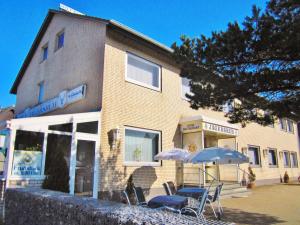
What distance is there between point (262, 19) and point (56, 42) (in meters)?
12.6

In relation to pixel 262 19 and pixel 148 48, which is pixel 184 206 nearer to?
pixel 262 19

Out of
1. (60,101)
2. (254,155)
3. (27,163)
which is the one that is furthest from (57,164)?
(254,155)

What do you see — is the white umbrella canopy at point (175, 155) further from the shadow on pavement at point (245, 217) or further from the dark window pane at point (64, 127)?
the dark window pane at point (64, 127)

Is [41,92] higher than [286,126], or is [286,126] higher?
[41,92]

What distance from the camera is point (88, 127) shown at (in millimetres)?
10867

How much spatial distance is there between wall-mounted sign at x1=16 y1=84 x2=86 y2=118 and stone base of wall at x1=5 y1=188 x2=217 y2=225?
624 cm

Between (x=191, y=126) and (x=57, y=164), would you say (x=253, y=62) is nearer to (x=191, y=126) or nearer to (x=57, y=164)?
(x=57, y=164)

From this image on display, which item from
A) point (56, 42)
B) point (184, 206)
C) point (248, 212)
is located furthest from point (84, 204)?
point (56, 42)

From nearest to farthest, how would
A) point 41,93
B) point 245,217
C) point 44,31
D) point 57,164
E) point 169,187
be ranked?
point 245,217
point 57,164
point 169,187
point 41,93
point 44,31

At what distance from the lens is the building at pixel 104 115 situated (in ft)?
31.7

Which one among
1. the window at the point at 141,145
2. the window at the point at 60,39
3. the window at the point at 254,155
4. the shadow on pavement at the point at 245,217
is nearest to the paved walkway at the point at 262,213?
the shadow on pavement at the point at 245,217

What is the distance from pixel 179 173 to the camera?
1341 centimetres

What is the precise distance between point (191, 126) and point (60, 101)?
6641mm

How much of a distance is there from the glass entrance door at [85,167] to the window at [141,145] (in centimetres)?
154
